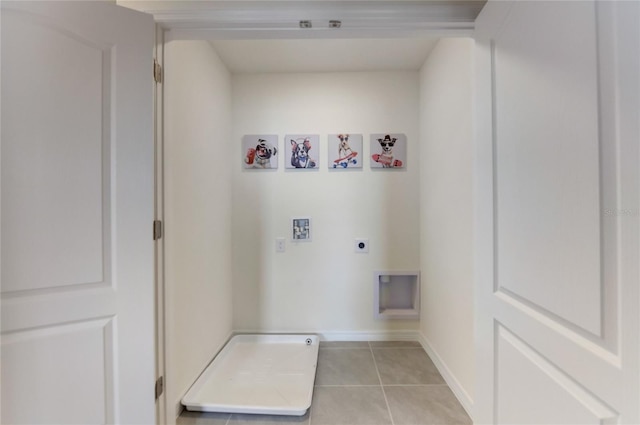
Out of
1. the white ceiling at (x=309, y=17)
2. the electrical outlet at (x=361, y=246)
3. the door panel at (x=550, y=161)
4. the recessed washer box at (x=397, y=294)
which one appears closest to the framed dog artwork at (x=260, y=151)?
the electrical outlet at (x=361, y=246)

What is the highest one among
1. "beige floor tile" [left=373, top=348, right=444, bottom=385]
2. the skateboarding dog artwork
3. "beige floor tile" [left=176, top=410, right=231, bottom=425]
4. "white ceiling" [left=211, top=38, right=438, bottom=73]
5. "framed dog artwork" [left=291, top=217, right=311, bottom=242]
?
"white ceiling" [left=211, top=38, right=438, bottom=73]

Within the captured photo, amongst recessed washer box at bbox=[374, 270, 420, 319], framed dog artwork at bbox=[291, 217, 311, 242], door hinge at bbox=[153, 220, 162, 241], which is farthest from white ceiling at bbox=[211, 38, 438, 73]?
recessed washer box at bbox=[374, 270, 420, 319]

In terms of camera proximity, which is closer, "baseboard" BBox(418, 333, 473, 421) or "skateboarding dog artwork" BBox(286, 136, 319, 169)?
"baseboard" BBox(418, 333, 473, 421)

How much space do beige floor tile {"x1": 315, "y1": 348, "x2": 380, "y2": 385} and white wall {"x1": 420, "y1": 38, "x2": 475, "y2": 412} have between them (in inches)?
21.4

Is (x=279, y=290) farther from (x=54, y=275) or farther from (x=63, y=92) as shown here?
(x=63, y=92)

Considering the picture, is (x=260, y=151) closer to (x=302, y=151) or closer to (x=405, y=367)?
(x=302, y=151)

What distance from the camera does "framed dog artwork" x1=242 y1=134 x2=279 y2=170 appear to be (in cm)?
242

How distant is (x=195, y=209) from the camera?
70.6 inches

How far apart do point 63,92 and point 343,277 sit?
2.20 m

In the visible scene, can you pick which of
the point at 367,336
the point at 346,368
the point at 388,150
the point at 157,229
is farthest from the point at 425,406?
the point at 388,150

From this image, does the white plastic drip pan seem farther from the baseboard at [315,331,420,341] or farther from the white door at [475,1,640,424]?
the white door at [475,1,640,424]

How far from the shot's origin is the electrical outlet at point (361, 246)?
2.43 m

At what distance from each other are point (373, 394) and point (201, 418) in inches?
43.2

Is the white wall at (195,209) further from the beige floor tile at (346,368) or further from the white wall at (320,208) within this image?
the beige floor tile at (346,368)
